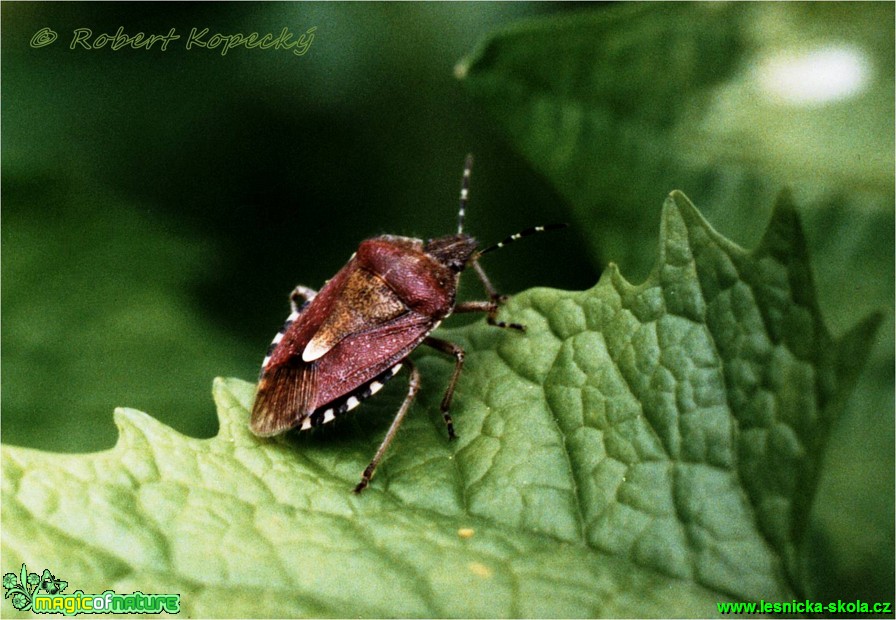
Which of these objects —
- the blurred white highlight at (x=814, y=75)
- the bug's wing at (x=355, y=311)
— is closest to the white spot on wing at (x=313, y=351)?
the bug's wing at (x=355, y=311)

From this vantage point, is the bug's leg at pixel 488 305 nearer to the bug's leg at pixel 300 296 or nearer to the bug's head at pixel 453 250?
the bug's head at pixel 453 250

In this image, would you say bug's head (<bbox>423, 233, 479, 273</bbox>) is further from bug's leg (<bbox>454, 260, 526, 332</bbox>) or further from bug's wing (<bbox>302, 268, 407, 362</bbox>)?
bug's wing (<bbox>302, 268, 407, 362</bbox>)

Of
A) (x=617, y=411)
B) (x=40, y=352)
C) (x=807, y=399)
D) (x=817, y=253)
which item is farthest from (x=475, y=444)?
(x=40, y=352)

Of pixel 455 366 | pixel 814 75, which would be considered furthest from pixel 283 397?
pixel 814 75

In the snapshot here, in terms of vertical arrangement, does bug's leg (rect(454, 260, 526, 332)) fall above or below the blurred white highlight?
below

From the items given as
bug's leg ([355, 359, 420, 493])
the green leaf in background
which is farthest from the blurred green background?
bug's leg ([355, 359, 420, 493])

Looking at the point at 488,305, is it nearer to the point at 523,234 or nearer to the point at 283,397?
the point at 523,234
